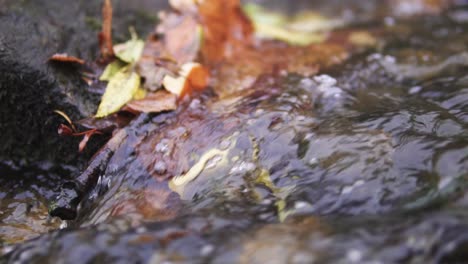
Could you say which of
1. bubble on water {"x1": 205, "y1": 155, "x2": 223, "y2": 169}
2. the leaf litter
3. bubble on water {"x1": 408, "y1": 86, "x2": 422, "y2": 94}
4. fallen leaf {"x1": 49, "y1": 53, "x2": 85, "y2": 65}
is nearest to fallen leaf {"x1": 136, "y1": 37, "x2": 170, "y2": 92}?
the leaf litter

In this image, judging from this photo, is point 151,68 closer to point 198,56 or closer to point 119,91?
point 119,91

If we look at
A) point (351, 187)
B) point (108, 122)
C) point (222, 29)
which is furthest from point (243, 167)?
point (222, 29)

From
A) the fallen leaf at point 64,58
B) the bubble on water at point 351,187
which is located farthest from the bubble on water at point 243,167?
the fallen leaf at point 64,58

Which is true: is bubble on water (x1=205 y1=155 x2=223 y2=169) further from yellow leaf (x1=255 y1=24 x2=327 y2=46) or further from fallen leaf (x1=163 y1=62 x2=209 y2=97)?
yellow leaf (x1=255 y1=24 x2=327 y2=46)

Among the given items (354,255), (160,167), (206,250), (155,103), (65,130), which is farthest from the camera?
(155,103)

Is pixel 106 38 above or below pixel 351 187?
above

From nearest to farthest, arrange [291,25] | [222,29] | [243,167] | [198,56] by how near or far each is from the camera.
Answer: [243,167], [198,56], [222,29], [291,25]
